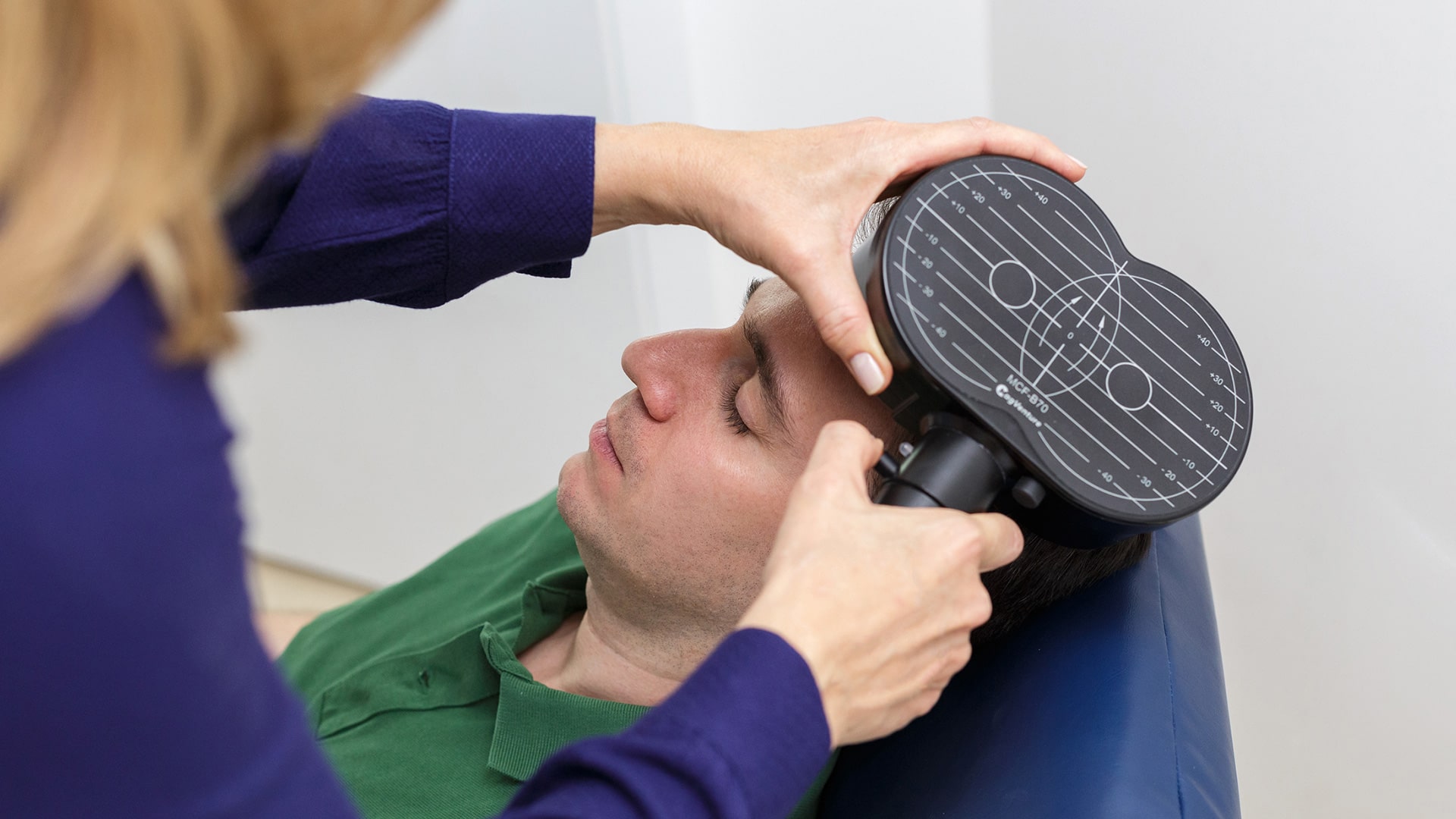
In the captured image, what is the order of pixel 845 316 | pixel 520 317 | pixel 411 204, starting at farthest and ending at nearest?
pixel 520 317 → pixel 411 204 → pixel 845 316

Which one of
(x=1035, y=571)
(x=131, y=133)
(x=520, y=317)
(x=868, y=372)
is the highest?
(x=131, y=133)

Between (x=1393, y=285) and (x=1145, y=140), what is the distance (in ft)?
1.05

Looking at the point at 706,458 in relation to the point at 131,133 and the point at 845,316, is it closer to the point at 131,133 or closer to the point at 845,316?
the point at 845,316

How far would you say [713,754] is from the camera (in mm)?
621

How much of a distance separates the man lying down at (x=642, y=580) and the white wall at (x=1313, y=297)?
0.36 metres

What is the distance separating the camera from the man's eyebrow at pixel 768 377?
3.55 ft

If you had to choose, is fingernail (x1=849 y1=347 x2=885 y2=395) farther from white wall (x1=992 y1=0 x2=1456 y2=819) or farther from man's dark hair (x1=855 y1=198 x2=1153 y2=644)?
white wall (x1=992 y1=0 x2=1456 y2=819)

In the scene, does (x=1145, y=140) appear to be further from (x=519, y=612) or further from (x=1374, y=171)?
(x=519, y=612)

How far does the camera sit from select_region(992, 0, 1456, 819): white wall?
118 cm

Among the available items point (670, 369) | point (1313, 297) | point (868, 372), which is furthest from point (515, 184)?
point (1313, 297)

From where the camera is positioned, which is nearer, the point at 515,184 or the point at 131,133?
the point at 131,133

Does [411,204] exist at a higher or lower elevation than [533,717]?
higher

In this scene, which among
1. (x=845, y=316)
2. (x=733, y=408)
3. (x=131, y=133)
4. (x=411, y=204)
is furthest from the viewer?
(x=733, y=408)

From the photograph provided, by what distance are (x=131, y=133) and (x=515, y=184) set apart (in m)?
0.63
